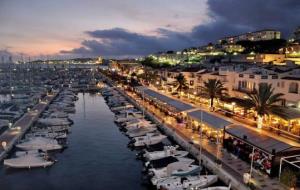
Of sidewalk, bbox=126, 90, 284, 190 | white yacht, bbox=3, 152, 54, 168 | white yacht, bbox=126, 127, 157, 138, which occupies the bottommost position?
white yacht, bbox=3, 152, 54, 168

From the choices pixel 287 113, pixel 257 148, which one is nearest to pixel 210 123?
pixel 287 113

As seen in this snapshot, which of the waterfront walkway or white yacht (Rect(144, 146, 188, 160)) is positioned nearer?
white yacht (Rect(144, 146, 188, 160))

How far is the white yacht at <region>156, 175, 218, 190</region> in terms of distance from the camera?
32406 millimetres

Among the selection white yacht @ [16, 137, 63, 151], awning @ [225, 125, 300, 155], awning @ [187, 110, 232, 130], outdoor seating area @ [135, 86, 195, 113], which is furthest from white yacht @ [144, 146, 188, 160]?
outdoor seating area @ [135, 86, 195, 113]

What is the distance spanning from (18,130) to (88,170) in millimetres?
18783

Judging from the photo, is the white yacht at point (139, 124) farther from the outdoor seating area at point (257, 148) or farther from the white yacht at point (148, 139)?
the outdoor seating area at point (257, 148)

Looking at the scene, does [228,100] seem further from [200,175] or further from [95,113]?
[95,113]

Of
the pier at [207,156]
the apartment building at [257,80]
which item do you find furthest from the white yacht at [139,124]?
the apartment building at [257,80]

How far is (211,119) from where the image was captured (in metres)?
45.8

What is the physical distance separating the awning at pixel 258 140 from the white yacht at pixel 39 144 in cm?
2274

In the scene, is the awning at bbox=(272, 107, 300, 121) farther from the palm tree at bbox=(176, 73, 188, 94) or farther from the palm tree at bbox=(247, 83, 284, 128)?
the palm tree at bbox=(176, 73, 188, 94)

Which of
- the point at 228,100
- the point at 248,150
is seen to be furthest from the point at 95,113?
the point at 248,150

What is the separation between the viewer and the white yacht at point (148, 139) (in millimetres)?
49291

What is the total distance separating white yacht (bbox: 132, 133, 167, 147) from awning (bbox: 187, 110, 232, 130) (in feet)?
17.8
